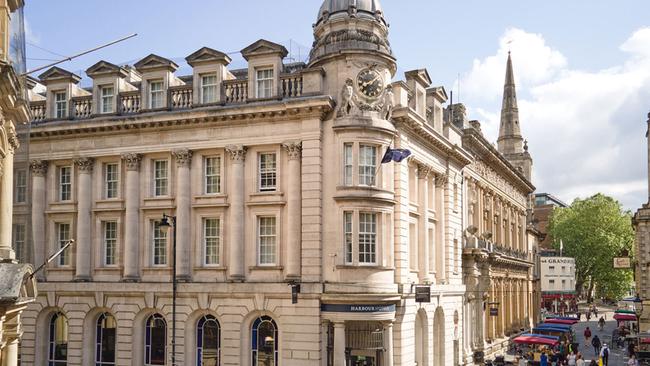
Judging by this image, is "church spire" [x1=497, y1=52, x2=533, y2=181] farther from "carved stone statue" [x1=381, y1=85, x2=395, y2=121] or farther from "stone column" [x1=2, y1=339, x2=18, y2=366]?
"stone column" [x1=2, y1=339, x2=18, y2=366]

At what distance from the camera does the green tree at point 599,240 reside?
104m

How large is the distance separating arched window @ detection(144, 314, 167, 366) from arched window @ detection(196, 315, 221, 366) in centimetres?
179

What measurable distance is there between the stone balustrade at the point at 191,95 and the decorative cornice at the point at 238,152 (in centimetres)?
223

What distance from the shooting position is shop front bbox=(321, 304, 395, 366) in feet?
111

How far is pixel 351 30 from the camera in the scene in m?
36.1

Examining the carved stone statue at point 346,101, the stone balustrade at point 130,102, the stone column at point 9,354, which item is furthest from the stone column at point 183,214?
the stone column at point 9,354

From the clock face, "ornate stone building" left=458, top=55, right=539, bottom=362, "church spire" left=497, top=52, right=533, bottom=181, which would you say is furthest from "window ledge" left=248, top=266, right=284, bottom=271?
"church spire" left=497, top=52, right=533, bottom=181

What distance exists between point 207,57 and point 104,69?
611 centimetres

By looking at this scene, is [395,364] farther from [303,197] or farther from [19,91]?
[19,91]

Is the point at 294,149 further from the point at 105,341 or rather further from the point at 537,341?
the point at 537,341

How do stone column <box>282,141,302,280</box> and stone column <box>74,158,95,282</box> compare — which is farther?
stone column <box>74,158,95,282</box>

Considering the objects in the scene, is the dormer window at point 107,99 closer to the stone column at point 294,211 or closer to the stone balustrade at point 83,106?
the stone balustrade at point 83,106

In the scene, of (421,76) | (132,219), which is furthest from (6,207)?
(421,76)

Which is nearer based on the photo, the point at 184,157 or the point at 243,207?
the point at 243,207
